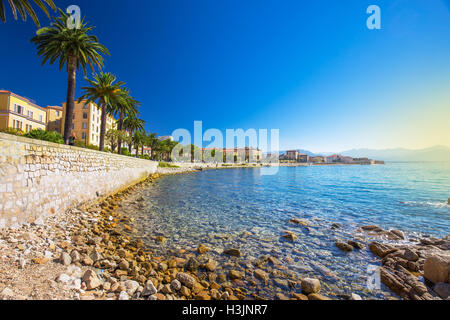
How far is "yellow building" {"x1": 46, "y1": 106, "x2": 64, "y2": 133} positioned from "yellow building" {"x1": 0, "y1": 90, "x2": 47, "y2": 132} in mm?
4468

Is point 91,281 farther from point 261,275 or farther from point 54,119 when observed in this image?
point 54,119

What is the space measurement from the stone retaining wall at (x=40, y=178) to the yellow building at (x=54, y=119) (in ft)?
165

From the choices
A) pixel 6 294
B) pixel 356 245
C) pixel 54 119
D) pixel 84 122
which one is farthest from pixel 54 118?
pixel 356 245

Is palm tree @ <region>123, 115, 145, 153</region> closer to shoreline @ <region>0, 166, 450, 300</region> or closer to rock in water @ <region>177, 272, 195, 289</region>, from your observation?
shoreline @ <region>0, 166, 450, 300</region>

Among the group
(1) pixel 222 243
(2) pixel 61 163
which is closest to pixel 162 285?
(1) pixel 222 243

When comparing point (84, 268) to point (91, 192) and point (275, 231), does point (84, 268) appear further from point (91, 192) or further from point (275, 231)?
point (91, 192)

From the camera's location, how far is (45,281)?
11.7 ft

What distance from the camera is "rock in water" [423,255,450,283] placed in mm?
4816

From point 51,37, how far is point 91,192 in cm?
1413

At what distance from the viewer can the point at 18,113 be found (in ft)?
112

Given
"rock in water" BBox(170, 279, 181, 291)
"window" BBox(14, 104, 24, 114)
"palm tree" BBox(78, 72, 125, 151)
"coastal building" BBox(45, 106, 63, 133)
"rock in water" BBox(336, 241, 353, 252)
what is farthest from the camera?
"coastal building" BBox(45, 106, 63, 133)

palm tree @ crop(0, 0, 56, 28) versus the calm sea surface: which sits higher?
palm tree @ crop(0, 0, 56, 28)

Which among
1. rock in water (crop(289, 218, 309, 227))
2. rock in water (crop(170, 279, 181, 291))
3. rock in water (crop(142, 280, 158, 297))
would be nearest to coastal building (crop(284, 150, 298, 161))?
rock in water (crop(289, 218, 309, 227))

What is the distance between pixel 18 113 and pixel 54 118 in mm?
14132
